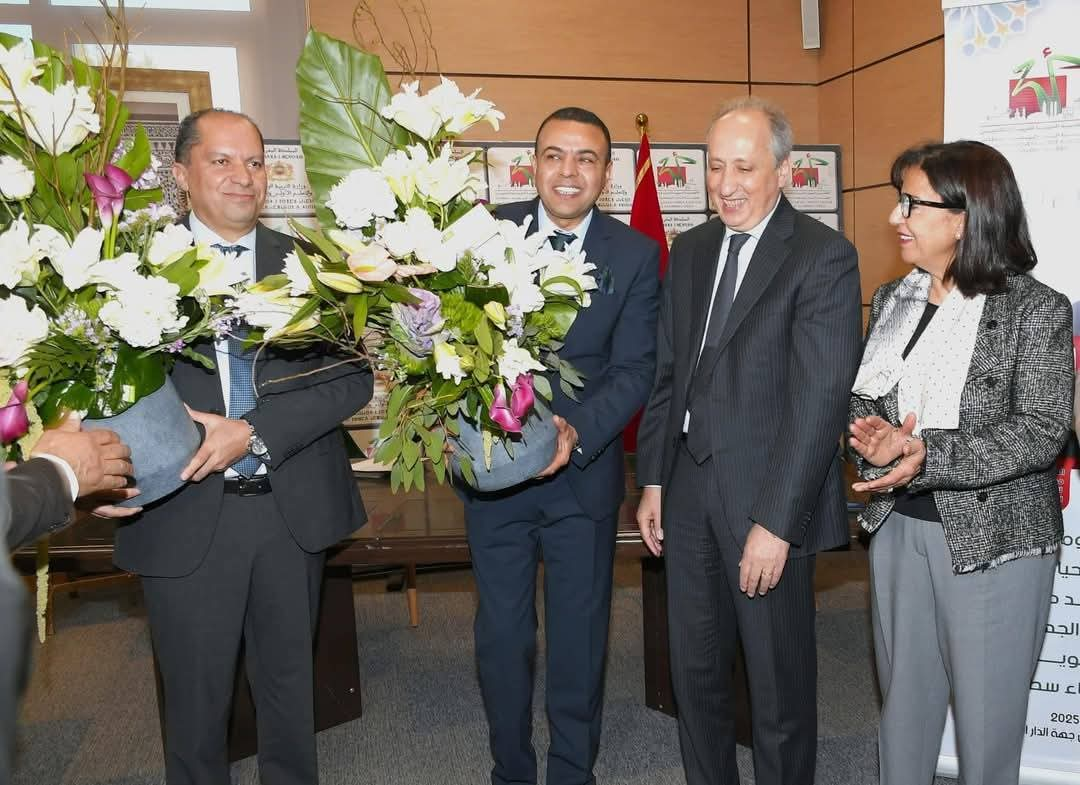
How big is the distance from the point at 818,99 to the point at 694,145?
1.53 metres

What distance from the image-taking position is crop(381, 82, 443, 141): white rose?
5.17 ft

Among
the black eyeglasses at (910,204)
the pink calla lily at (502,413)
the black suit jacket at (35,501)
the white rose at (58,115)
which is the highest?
the white rose at (58,115)

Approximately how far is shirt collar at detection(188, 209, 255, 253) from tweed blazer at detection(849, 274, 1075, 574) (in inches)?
59.2

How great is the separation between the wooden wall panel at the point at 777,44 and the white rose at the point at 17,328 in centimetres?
572

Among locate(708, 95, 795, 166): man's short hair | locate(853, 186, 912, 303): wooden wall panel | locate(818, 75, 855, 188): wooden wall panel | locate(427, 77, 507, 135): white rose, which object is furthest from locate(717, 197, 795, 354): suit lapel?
locate(818, 75, 855, 188): wooden wall panel

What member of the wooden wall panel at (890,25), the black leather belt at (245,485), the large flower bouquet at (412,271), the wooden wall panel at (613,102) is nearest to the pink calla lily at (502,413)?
the large flower bouquet at (412,271)

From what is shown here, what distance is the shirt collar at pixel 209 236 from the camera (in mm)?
2135

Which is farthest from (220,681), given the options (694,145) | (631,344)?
(694,145)

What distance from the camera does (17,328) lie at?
1481mm

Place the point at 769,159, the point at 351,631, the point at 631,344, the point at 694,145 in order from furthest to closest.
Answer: the point at 694,145 → the point at 351,631 → the point at 631,344 → the point at 769,159

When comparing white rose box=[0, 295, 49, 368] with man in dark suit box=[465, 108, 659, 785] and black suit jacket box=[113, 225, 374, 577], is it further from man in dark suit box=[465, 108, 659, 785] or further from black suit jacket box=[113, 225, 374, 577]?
man in dark suit box=[465, 108, 659, 785]

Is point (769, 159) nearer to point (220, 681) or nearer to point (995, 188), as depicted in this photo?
point (995, 188)

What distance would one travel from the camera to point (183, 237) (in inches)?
65.8

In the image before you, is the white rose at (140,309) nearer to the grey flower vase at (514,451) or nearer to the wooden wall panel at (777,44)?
the grey flower vase at (514,451)
